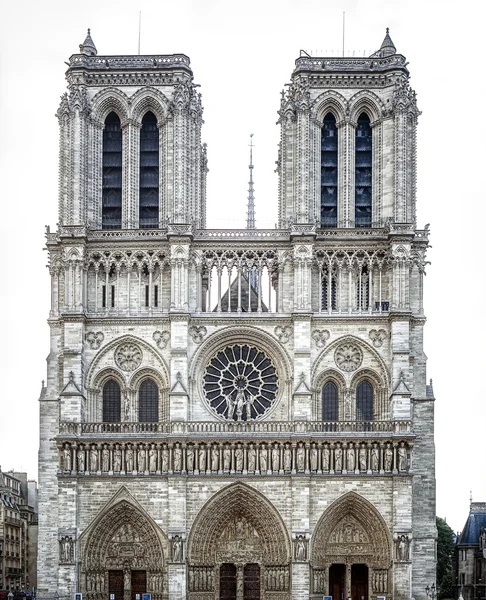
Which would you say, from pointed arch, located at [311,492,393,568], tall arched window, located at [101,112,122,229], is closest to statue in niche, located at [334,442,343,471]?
pointed arch, located at [311,492,393,568]

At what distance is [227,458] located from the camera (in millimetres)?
63125

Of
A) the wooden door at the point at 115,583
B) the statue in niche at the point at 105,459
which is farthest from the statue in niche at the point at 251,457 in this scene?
the wooden door at the point at 115,583

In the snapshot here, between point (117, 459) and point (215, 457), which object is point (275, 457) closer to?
point (215, 457)

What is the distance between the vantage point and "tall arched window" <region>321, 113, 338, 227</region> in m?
67.4

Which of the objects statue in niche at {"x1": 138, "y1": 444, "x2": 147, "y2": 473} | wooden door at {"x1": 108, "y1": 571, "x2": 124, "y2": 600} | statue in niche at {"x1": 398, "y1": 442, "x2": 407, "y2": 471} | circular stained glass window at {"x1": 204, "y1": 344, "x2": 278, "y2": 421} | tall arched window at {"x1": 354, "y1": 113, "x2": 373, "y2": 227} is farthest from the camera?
tall arched window at {"x1": 354, "y1": 113, "x2": 373, "y2": 227}

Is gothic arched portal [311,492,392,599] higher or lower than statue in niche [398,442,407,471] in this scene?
lower

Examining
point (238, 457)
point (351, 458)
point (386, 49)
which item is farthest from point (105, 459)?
point (386, 49)

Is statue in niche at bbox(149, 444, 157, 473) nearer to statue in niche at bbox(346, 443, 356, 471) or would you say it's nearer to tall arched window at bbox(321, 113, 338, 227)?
statue in niche at bbox(346, 443, 356, 471)

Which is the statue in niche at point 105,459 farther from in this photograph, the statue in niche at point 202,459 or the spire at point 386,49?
the spire at point 386,49

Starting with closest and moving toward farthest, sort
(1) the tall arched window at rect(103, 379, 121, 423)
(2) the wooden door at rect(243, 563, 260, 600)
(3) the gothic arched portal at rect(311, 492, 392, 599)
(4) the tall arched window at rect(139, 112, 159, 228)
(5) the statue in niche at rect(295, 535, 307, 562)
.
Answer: (5) the statue in niche at rect(295, 535, 307, 562)
(3) the gothic arched portal at rect(311, 492, 392, 599)
(2) the wooden door at rect(243, 563, 260, 600)
(1) the tall arched window at rect(103, 379, 121, 423)
(4) the tall arched window at rect(139, 112, 159, 228)

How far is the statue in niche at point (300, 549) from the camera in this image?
203 ft

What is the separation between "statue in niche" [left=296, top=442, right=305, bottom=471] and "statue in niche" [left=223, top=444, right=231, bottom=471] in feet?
10.8

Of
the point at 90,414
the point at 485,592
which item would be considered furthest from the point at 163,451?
the point at 485,592

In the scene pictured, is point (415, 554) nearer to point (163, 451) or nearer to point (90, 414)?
point (163, 451)
